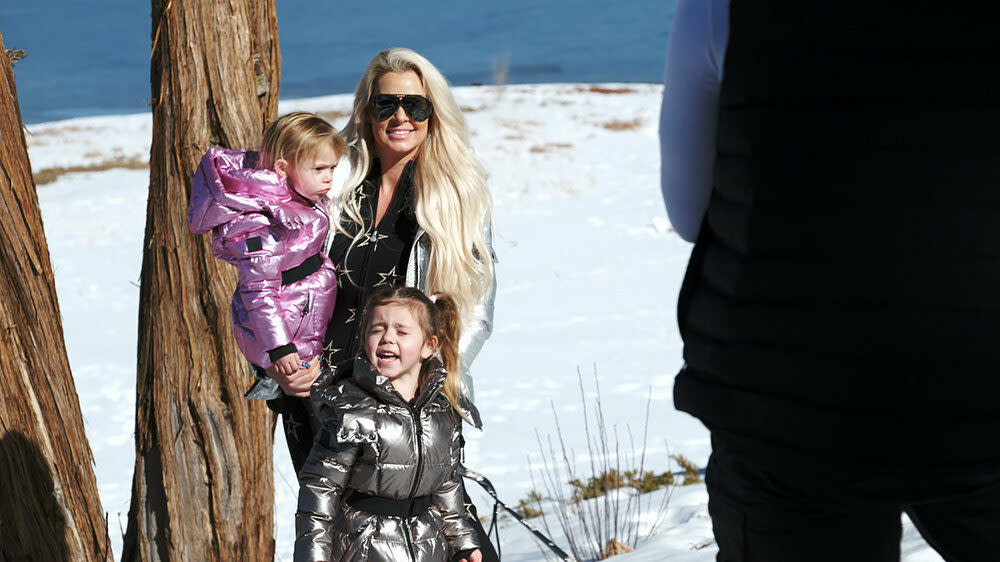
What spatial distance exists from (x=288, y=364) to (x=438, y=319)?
1.35 ft

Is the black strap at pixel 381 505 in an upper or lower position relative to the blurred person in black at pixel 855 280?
lower

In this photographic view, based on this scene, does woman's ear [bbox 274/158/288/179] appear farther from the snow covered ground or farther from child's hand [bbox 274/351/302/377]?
the snow covered ground

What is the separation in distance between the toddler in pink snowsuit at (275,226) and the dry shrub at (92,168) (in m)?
17.6

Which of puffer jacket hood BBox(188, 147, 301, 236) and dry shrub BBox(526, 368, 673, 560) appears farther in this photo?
dry shrub BBox(526, 368, 673, 560)

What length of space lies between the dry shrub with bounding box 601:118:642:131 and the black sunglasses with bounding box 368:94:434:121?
22.5 m

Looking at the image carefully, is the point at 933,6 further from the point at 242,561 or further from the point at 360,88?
the point at 242,561

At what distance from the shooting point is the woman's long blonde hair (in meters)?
2.69

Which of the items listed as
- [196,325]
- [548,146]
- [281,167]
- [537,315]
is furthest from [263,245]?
[548,146]

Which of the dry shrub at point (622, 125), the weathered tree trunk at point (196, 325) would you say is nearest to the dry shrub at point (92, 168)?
the dry shrub at point (622, 125)

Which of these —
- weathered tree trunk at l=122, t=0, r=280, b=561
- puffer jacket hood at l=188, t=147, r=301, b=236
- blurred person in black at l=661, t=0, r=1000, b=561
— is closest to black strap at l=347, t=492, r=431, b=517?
puffer jacket hood at l=188, t=147, r=301, b=236

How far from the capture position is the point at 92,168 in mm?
19938

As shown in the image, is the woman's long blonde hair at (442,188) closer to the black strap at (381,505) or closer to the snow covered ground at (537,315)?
the black strap at (381,505)

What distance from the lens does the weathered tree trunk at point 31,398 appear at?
3.01 metres

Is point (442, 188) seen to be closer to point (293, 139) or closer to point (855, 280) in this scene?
point (293, 139)
